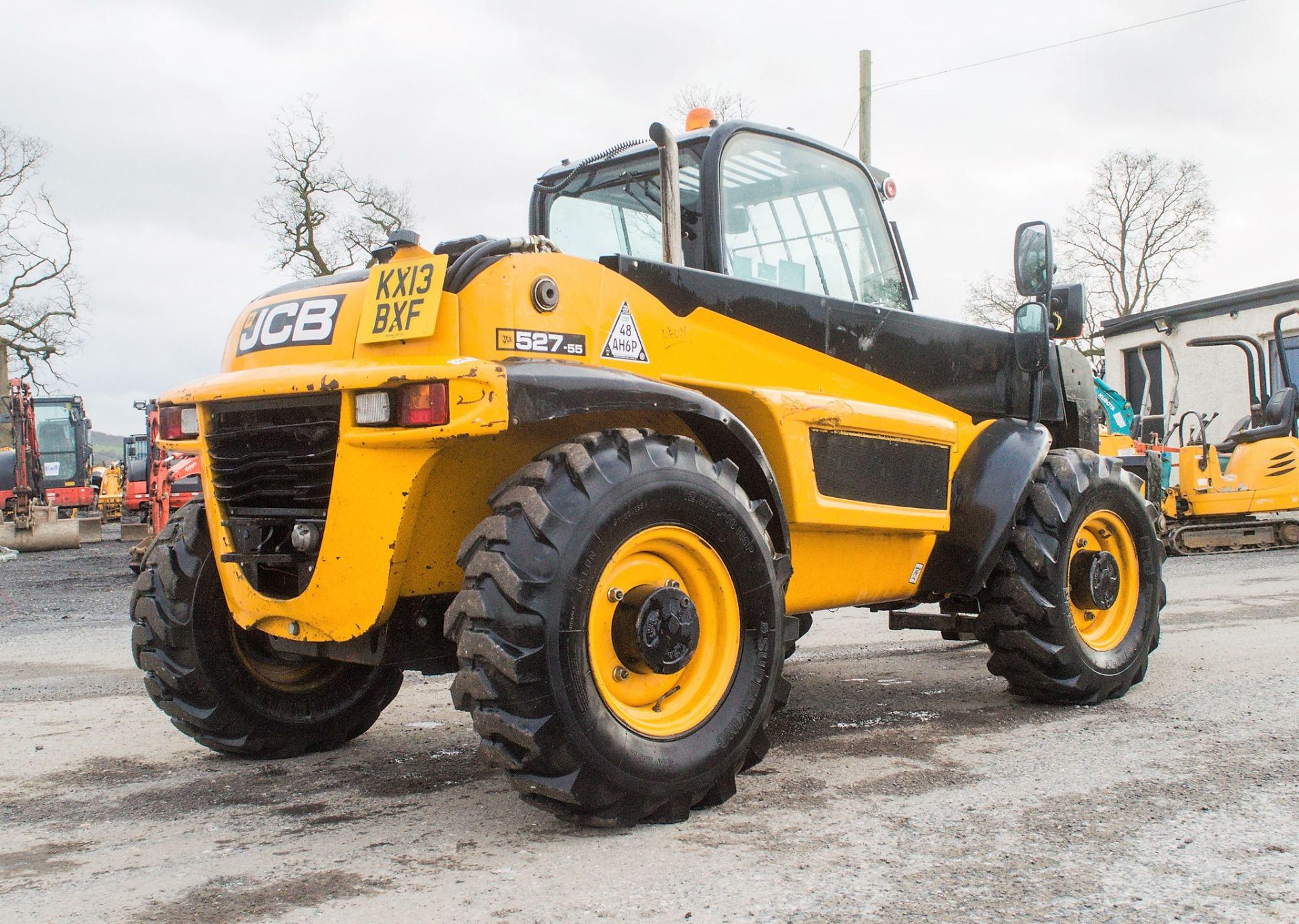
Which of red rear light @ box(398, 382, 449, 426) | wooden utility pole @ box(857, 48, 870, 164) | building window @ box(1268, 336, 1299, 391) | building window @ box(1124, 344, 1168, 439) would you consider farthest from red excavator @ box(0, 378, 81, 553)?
building window @ box(1268, 336, 1299, 391)

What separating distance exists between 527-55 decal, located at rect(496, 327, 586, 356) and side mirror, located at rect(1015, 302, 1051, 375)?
2.72m

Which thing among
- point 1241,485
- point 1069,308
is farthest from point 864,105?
point 1069,308

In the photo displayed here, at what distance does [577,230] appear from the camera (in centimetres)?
518

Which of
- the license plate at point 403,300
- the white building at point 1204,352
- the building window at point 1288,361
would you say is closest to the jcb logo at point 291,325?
the license plate at point 403,300

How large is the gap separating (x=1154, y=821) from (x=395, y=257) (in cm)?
288

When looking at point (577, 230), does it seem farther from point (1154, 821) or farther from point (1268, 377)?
point (1268, 377)

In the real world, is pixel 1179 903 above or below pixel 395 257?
below

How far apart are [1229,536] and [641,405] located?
42.2 feet

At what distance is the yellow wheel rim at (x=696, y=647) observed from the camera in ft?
11.2

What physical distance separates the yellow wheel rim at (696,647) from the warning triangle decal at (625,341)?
2.08ft

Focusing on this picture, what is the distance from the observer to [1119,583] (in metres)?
5.46

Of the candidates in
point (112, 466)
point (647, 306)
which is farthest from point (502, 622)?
point (112, 466)

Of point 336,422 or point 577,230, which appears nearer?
point 336,422

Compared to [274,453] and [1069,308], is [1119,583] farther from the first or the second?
[274,453]
